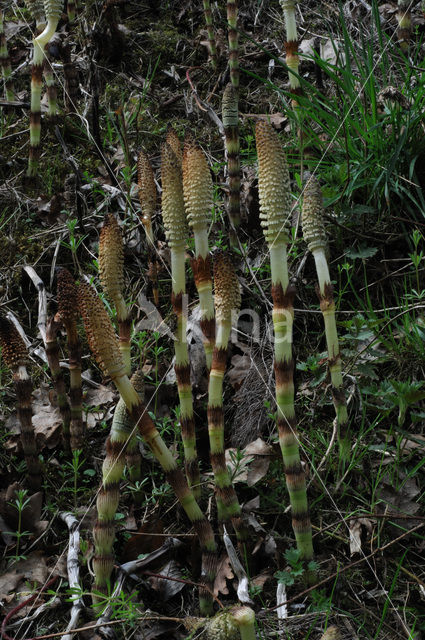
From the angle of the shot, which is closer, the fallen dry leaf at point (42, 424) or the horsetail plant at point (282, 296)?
the horsetail plant at point (282, 296)

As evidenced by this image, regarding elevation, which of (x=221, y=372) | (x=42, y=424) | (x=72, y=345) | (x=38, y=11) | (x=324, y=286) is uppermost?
(x=38, y=11)

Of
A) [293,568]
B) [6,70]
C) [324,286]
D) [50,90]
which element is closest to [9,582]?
[293,568]

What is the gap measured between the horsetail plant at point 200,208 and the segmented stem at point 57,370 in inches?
24.8

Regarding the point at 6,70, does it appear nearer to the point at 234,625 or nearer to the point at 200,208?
the point at 200,208

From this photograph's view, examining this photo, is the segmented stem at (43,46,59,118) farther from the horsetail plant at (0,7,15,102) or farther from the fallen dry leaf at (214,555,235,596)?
the fallen dry leaf at (214,555,235,596)

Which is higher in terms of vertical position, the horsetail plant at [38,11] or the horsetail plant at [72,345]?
the horsetail plant at [38,11]

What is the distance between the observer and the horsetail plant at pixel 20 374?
2182 millimetres

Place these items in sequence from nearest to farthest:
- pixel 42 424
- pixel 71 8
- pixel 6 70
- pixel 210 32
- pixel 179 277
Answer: pixel 179 277 → pixel 42 424 → pixel 6 70 → pixel 210 32 → pixel 71 8

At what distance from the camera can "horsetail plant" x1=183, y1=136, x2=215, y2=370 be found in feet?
6.17

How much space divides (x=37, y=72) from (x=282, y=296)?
2.57 meters

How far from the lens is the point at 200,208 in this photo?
192cm

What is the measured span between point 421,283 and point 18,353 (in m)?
1.83

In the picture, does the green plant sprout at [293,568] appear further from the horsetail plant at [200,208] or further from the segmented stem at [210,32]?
the segmented stem at [210,32]

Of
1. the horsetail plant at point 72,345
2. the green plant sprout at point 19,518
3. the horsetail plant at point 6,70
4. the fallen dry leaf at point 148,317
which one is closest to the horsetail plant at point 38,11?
the horsetail plant at point 6,70
